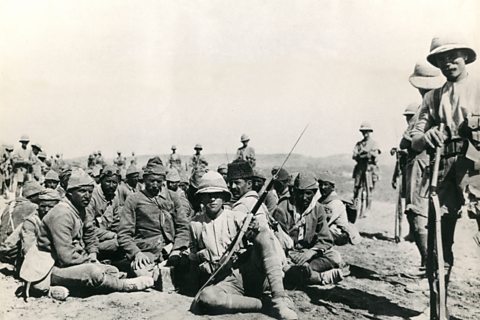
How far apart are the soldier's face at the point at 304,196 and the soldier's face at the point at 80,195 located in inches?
85.6

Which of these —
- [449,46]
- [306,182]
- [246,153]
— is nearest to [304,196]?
[306,182]

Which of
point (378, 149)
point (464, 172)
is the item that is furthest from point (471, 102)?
point (378, 149)

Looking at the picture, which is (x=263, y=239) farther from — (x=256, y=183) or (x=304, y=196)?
(x=256, y=183)

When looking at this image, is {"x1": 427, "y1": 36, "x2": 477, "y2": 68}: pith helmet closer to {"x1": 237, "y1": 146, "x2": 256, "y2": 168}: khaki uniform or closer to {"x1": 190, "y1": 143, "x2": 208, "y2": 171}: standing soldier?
{"x1": 237, "y1": 146, "x2": 256, "y2": 168}: khaki uniform

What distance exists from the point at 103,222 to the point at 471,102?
500 cm

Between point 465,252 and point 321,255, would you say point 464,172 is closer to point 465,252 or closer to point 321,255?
point 321,255

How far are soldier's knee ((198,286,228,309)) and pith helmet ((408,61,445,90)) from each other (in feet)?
9.95

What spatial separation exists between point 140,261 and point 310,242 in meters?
1.81

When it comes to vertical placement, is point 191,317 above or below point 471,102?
below

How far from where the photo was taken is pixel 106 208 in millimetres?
6758

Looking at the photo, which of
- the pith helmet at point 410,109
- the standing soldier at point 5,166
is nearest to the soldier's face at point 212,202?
the pith helmet at point 410,109

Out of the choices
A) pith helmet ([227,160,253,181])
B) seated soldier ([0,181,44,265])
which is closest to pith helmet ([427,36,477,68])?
pith helmet ([227,160,253,181])

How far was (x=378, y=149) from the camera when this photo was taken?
10.2 meters

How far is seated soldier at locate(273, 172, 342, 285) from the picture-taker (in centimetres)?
478
